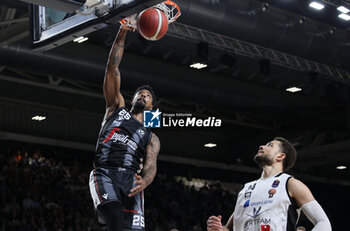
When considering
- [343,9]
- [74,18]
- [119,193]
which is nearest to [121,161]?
[119,193]

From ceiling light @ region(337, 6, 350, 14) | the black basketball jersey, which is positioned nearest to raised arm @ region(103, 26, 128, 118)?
the black basketball jersey

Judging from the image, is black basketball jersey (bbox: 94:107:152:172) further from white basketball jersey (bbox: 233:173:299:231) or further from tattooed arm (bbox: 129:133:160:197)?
white basketball jersey (bbox: 233:173:299:231)

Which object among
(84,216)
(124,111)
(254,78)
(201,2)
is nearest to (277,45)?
(201,2)

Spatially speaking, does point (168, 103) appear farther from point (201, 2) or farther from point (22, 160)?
point (201, 2)

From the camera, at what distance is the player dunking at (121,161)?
5.68 meters

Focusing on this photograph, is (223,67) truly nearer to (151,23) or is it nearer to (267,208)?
(151,23)

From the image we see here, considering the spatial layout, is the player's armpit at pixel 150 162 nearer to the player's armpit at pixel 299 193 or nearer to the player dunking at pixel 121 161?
the player dunking at pixel 121 161

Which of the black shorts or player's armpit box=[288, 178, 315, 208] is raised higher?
the black shorts

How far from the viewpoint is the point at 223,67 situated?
17656 mm

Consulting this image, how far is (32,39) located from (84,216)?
1196 cm

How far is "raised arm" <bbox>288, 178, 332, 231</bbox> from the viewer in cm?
467

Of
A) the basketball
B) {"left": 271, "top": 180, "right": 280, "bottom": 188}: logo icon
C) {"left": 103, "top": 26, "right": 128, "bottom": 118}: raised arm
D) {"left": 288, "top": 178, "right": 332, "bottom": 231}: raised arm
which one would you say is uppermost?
the basketball

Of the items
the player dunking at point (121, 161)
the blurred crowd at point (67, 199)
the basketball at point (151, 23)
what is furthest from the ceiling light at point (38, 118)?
the player dunking at point (121, 161)

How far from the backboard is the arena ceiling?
6.20 metres
